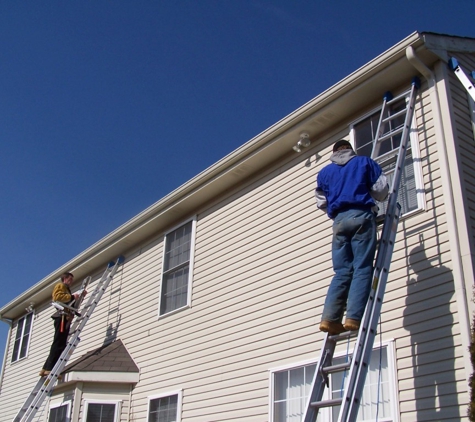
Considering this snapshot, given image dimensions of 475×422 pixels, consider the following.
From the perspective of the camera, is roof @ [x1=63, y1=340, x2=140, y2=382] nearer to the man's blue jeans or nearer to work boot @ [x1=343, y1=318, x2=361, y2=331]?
the man's blue jeans

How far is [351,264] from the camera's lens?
544 centimetres

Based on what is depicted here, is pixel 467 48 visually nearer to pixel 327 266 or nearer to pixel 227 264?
pixel 327 266

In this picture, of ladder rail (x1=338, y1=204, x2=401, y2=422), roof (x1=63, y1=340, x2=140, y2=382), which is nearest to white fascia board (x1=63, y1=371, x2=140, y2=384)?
roof (x1=63, y1=340, x2=140, y2=382)

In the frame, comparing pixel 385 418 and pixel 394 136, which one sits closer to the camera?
pixel 385 418

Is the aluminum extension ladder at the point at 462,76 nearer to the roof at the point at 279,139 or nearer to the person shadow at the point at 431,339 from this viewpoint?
the roof at the point at 279,139

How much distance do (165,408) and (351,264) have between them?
533 cm

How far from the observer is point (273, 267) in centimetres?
851

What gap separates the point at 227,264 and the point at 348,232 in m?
4.22

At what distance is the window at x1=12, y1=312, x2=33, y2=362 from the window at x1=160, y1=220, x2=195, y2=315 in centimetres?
631

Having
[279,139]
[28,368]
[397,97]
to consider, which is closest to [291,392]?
[279,139]

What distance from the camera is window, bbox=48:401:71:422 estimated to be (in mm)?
10087

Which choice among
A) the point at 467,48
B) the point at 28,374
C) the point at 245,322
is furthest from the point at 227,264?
the point at 28,374

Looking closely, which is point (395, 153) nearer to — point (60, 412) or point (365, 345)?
point (365, 345)

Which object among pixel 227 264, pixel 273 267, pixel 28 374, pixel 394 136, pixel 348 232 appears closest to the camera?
pixel 348 232
